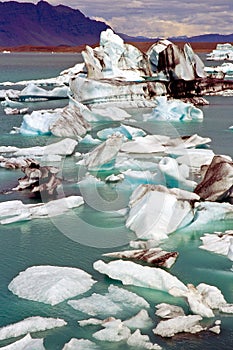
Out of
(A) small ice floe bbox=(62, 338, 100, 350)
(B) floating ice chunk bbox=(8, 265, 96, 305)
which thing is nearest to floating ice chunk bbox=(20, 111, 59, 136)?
(B) floating ice chunk bbox=(8, 265, 96, 305)

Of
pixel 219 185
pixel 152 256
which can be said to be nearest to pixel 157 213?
pixel 152 256

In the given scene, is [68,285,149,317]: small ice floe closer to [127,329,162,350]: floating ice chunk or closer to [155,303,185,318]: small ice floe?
[155,303,185,318]: small ice floe

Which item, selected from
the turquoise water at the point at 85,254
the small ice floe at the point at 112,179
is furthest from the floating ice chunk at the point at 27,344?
the small ice floe at the point at 112,179

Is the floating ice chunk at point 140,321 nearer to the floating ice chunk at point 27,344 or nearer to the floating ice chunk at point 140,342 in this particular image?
the floating ice chunk at point 140,342

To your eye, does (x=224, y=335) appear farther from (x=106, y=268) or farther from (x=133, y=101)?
(x=133, y=101)

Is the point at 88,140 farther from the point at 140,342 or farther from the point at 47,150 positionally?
the point at 140,342
